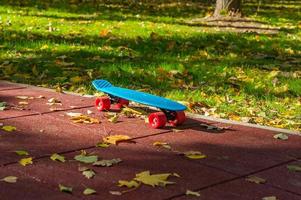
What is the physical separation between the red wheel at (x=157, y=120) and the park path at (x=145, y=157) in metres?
0.05

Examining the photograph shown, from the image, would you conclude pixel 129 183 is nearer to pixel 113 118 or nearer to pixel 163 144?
pixel 163 144

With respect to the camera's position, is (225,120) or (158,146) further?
(225,120)

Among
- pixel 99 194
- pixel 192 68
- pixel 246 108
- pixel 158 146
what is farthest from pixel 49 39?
pixel 99 194

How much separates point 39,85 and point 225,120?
2.22 m

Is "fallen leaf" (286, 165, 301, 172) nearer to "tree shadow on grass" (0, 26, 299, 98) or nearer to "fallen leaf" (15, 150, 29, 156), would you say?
"fallen leaf" (15, 150, 29, 156)

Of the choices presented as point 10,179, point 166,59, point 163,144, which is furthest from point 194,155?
point 166,59

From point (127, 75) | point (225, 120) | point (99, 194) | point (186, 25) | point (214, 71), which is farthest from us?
point (186, 25)

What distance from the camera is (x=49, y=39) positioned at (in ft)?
31.5

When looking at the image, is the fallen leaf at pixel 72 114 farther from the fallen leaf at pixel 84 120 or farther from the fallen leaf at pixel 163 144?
the fallen leaf at pixel 163 144

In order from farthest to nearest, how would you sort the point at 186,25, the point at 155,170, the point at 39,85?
the point at 186,25, the point at 39,85, the point at 155,170

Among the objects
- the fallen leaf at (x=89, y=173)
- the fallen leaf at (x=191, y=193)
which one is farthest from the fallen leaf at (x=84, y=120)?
the fallen leaf at (x=191, y=193)

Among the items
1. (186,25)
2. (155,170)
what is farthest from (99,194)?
(186,25)

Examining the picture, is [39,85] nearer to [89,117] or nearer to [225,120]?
[89,117]

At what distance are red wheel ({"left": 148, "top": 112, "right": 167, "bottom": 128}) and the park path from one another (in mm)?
55
